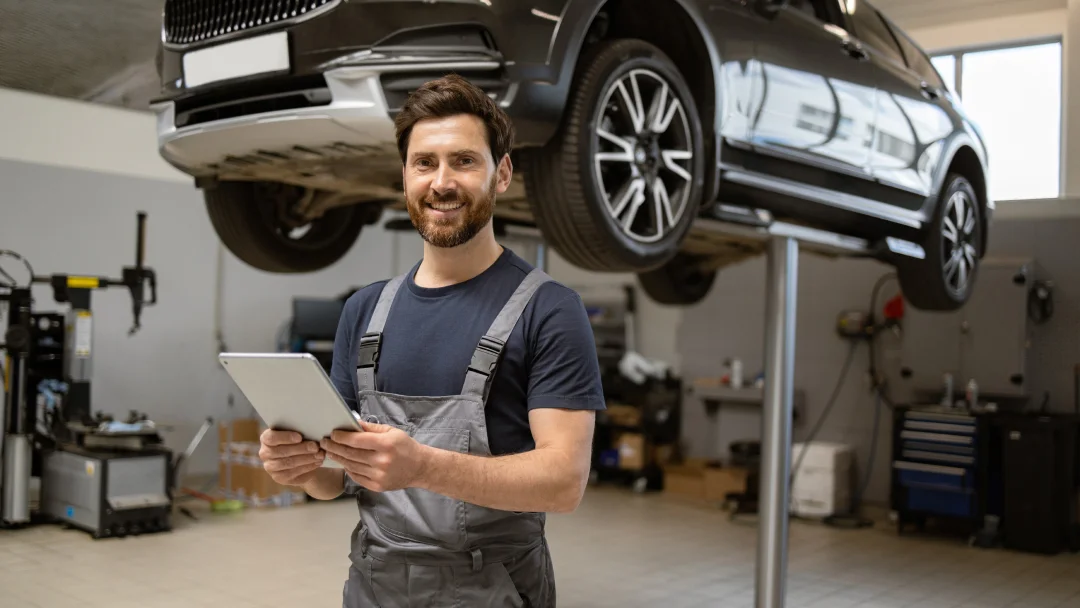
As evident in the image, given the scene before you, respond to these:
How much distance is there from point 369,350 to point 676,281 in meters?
3.68

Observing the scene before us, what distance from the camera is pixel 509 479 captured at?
1188 mm

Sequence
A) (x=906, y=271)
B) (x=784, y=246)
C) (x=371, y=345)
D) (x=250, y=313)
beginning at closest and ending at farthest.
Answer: (x=371, y=345)
(x=784, y=246)
(x=906, y=271)
(x=250, y=313)

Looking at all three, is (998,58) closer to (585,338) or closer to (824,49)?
(824,49)

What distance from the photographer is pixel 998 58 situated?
4.68 metres

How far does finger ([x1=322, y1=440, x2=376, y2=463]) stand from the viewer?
109 cm

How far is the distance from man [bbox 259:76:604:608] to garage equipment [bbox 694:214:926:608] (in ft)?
7.02

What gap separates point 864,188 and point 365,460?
3054mm

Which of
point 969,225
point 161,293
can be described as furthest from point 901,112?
point 161,293

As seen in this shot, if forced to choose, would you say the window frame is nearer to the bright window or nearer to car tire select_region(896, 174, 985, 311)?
the bright window

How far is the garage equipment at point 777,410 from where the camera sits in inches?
134

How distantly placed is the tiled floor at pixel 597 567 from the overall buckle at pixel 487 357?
3.18 m

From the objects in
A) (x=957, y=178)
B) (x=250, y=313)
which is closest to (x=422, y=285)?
(x=957, y=178)

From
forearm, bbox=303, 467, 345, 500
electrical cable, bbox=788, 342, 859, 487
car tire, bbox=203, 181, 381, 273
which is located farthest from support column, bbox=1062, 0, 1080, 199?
forearm, bbox=303, 467, 345, 500

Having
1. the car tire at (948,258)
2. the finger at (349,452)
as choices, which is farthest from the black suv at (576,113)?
the finger at (349,452)
